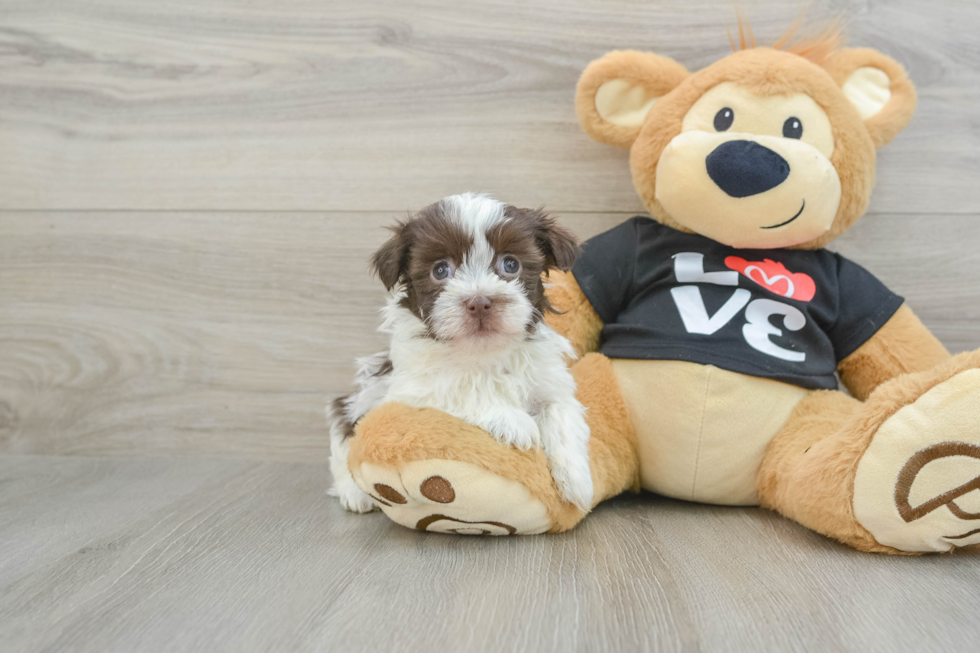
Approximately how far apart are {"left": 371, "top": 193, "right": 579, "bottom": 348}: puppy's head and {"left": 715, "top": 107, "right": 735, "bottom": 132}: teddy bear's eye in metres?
0.39

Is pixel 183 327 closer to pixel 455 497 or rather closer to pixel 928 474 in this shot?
pixel 455 497

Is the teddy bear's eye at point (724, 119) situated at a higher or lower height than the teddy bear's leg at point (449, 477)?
higher

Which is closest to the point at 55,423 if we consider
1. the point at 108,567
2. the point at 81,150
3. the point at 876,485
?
the point at 81,150

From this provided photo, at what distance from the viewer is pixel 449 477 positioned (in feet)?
3.54

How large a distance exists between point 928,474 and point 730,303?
18.2 inches

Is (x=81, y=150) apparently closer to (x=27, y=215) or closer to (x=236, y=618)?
(x=27, y=215)

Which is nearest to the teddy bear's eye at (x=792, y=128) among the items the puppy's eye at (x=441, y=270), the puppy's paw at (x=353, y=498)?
the puppy's eye at (x=441, y=270)

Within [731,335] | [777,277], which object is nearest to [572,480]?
[731,335]

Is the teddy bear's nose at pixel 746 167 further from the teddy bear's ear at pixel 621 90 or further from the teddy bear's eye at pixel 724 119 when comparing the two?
the teddy bear's ear at pixel 621 90

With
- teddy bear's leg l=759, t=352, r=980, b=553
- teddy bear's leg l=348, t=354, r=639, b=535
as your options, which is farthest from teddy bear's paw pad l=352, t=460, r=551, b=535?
teddy bear's leg l=759, t=352, r=980, b=553

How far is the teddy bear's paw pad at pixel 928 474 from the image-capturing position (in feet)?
3.24

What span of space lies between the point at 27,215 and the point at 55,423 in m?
0.55

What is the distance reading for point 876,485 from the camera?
3.43 feet

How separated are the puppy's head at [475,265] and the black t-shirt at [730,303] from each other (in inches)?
9.6
